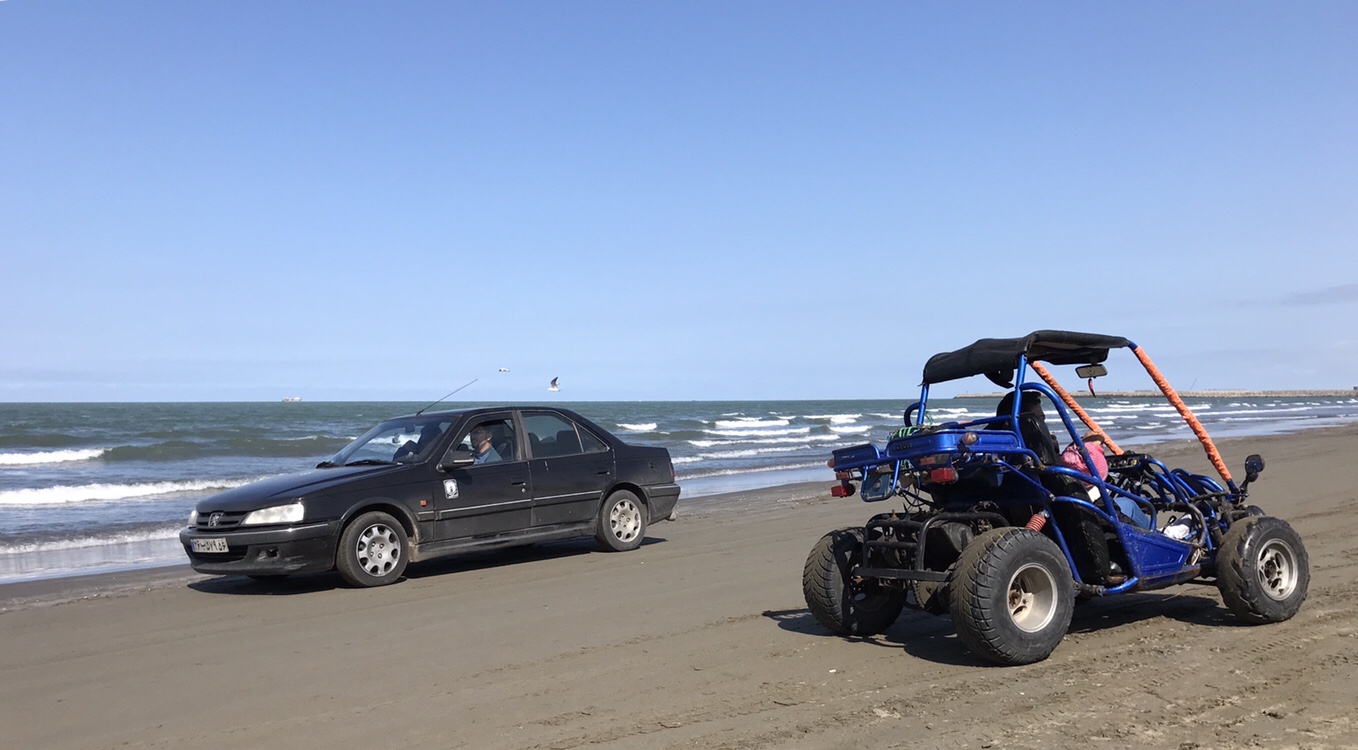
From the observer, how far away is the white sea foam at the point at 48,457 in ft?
102

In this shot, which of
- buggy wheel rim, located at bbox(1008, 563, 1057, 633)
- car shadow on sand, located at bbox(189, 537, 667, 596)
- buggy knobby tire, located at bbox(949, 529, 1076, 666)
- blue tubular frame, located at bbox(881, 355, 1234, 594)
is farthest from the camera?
car shadow on sand, located at bbox(189, 537, 667, 596)

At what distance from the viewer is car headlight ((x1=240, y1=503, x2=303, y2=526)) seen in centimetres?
878

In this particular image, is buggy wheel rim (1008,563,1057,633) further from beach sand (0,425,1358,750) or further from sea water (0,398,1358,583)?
sea water (0,398,1358,583)

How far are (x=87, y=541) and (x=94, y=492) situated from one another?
26.5 feet

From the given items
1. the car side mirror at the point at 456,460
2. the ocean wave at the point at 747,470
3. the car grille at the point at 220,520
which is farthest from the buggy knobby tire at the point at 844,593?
the ocean wave at the point at 747,470

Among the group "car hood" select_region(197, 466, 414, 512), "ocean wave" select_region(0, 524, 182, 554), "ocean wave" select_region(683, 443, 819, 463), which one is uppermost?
"car hood" select_region(197, 466, 414, 512)

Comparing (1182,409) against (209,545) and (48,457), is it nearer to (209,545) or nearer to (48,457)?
(209,545)

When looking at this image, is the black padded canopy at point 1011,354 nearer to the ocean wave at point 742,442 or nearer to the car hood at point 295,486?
the car hood at point 295,486

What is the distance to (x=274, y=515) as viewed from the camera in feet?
28.9

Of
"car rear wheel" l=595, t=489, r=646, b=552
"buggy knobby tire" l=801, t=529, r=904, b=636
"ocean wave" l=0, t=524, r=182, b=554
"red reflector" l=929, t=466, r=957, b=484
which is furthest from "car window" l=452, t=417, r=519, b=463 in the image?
"ocean wave" l=0, t=524, r=182, b=554

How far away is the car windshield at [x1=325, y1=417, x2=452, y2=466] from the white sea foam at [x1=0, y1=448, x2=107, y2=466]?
83.0ft

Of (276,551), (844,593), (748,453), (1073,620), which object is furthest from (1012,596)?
(748,453)

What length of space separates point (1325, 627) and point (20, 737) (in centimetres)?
709

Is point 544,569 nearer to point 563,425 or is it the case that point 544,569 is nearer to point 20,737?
point 563,425
